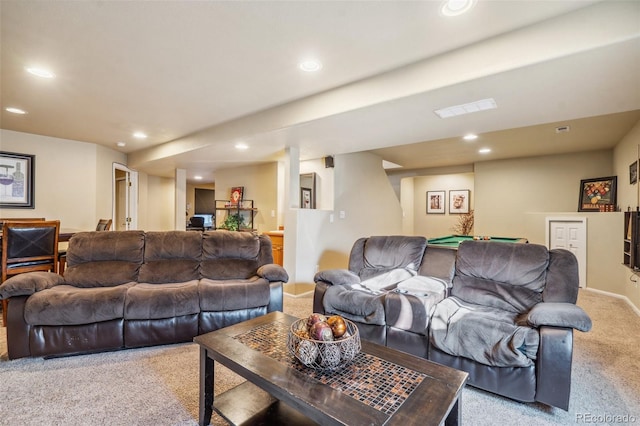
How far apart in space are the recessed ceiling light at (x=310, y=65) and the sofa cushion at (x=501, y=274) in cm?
A: 204

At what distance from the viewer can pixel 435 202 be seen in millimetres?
8477

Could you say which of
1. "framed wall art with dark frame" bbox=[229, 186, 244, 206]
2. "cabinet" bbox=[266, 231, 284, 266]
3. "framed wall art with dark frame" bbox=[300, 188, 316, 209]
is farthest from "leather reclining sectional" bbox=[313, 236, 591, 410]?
"framed wall art with dark frame" bbox=[229, 186, 244, 206]

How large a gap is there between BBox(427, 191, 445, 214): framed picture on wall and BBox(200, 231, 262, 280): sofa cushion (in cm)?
638

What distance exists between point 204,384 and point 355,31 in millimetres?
2308

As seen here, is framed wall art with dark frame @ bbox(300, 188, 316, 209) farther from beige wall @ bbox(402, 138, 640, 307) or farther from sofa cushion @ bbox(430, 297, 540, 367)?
beige wall @ bbox(402, 138, 640, 307)

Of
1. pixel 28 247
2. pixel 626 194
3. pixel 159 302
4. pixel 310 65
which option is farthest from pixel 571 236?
pixel 28 247

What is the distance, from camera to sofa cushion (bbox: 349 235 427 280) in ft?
10.0

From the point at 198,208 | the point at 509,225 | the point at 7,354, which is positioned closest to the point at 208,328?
the point at 7,354

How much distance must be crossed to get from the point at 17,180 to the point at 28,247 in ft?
8.06

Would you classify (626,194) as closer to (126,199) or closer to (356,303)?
(356,303)

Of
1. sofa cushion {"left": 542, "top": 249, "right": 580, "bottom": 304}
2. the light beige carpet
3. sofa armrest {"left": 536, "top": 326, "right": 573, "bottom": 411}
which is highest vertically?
sofa cushion {"left": 542, "top": 249, "right": 580, "bottom": 304}

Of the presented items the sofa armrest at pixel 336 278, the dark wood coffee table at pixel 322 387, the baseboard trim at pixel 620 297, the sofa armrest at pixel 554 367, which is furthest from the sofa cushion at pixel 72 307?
the baseboard trim at pixel 620 297

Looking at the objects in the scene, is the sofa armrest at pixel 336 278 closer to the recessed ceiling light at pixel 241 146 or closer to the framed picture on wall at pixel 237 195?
the recessed ceiling light at pixel 241 146

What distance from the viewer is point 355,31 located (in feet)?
6.50
